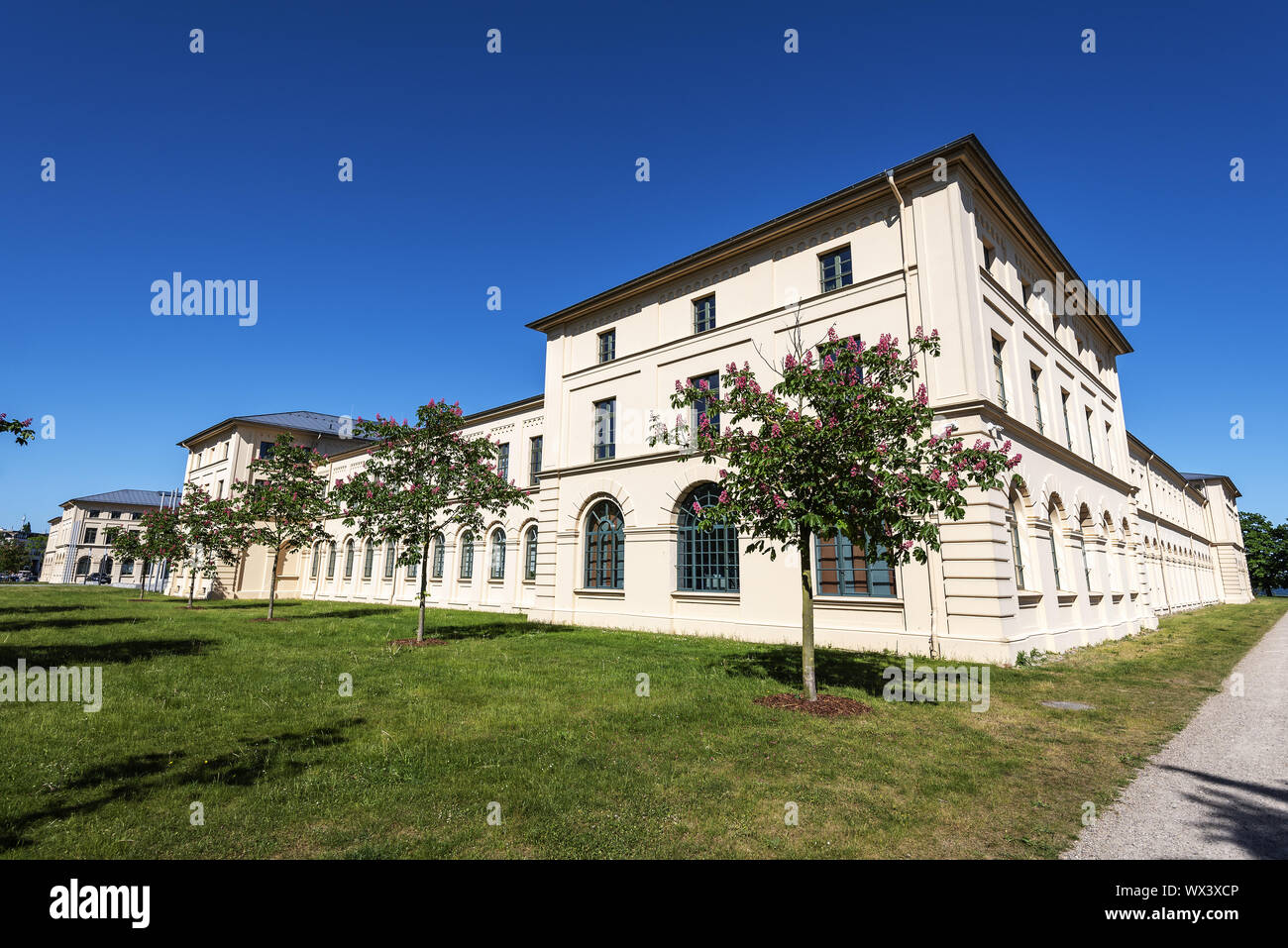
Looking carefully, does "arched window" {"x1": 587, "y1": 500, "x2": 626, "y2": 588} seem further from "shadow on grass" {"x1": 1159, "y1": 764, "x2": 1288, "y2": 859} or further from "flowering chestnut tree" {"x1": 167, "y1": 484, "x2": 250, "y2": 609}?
"shadow on grass" {"x1": 1159, "y1": 764, "x2": 1288, "y2": 859}

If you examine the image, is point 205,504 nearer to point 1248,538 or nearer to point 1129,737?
point 1129,737

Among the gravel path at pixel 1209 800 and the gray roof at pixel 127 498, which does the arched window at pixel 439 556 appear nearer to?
the gravel path at pixel 1209 800

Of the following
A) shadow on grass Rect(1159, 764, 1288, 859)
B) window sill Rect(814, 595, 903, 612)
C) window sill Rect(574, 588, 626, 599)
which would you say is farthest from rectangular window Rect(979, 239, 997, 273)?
window sill Rect(574, 588, 626, 599)

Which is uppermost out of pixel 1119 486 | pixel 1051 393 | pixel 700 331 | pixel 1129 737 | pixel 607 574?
pixel 700 331

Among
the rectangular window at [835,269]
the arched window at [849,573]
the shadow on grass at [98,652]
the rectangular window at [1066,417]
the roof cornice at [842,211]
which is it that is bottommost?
the shadow on grass at [98,652]

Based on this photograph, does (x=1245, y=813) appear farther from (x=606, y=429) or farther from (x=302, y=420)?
(x=302, y=420)

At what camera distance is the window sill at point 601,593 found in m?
19.7

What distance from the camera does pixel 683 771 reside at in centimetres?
568

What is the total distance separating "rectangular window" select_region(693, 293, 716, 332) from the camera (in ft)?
64.0

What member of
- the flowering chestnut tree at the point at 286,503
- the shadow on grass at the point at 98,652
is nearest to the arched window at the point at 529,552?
the flowering chestnut tree at the point at 286,503

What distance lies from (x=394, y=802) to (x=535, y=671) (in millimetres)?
6486

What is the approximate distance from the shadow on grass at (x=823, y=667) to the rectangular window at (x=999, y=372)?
7.58 meters

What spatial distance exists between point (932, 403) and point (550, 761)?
12.5 meters
